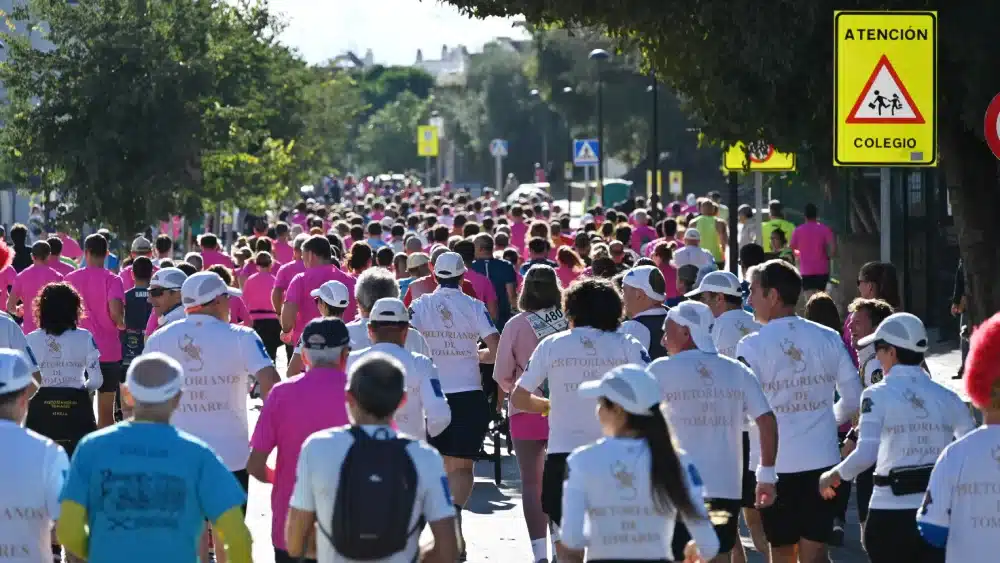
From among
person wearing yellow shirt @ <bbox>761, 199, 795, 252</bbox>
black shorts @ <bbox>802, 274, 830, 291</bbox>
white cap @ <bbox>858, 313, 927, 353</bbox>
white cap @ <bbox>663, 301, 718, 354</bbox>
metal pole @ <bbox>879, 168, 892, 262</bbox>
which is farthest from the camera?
person wearing yellow shirt @ <bbox>761, 199, 795, 252</bbox>

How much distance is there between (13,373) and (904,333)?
3834 millimetres

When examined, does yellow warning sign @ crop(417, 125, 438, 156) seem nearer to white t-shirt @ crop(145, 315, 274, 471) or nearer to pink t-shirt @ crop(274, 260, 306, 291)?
pink t-shirt @ crop(274, 260, 306, 291)

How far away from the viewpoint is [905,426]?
7945 mm

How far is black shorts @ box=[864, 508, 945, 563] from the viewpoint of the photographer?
25.2 ft

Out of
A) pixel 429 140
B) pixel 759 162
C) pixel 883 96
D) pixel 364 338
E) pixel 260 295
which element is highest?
pixel 429 140

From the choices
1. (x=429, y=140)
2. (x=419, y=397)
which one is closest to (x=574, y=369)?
(x=419, y=397)

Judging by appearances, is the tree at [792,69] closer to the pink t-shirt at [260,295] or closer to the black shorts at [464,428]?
the black shorts at [464,428]

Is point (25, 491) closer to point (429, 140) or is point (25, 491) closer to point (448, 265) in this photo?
point (448, 265)

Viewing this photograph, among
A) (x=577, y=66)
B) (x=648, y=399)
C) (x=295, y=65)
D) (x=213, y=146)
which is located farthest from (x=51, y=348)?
(x=577, y=66)

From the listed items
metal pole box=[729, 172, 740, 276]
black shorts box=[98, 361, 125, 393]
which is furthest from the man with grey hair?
metal pole box=[729, 172, 740, 276]

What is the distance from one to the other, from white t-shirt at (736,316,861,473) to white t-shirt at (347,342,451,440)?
5.38ft

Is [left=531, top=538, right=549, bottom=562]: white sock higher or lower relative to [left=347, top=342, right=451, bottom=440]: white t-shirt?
lower

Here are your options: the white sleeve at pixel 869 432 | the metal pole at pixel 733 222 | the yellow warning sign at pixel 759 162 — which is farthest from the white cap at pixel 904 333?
the metal pole at pixel 733 222

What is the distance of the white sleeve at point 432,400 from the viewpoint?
8633mm
